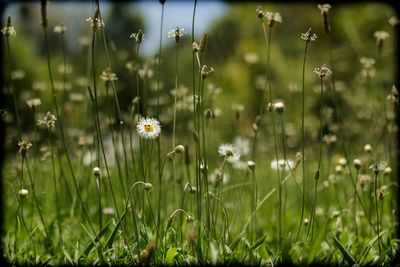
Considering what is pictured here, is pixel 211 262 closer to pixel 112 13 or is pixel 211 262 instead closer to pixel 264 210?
pixel 264 210

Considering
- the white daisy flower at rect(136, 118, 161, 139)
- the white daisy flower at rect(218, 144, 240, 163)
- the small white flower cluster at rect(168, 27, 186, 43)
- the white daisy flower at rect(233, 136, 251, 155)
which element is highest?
the small white flower cluster at rect(168, 27, 186, 43)

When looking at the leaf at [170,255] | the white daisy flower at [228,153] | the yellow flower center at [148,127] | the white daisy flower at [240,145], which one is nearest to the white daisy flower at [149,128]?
the yellow flower center at [148,127]

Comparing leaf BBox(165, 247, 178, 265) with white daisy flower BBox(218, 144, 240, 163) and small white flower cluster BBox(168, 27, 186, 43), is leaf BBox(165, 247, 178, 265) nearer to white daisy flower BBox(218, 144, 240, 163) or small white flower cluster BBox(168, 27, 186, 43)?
white daisy flower BBox(218, 144, 240, 163)

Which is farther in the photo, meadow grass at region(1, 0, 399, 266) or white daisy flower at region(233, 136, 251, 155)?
white daisy flower at region(233, 136, 251, 155)

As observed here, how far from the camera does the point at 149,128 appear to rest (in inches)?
67.1

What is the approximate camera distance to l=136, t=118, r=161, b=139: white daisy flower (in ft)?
5.47

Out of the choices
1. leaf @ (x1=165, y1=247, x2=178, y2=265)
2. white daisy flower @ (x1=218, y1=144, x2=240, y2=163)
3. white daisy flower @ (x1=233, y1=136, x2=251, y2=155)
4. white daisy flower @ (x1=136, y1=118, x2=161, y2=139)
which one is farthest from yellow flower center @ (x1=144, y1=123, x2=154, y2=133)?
white daisy flower @ (x1=233, y1=136, x2=251, y2=155)

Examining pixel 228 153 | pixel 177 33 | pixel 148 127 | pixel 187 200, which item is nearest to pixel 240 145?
pixel 187 200

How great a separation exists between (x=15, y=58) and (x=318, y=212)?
6.15 meters

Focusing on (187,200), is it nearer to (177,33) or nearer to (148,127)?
(148,127)

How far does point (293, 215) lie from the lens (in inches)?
110

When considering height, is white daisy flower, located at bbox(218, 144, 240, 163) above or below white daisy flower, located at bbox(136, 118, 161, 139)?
below

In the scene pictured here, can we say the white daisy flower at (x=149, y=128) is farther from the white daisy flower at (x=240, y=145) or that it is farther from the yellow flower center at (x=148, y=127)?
the white daisy flower at (x=240, y=145)

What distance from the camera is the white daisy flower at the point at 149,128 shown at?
1.67 m
